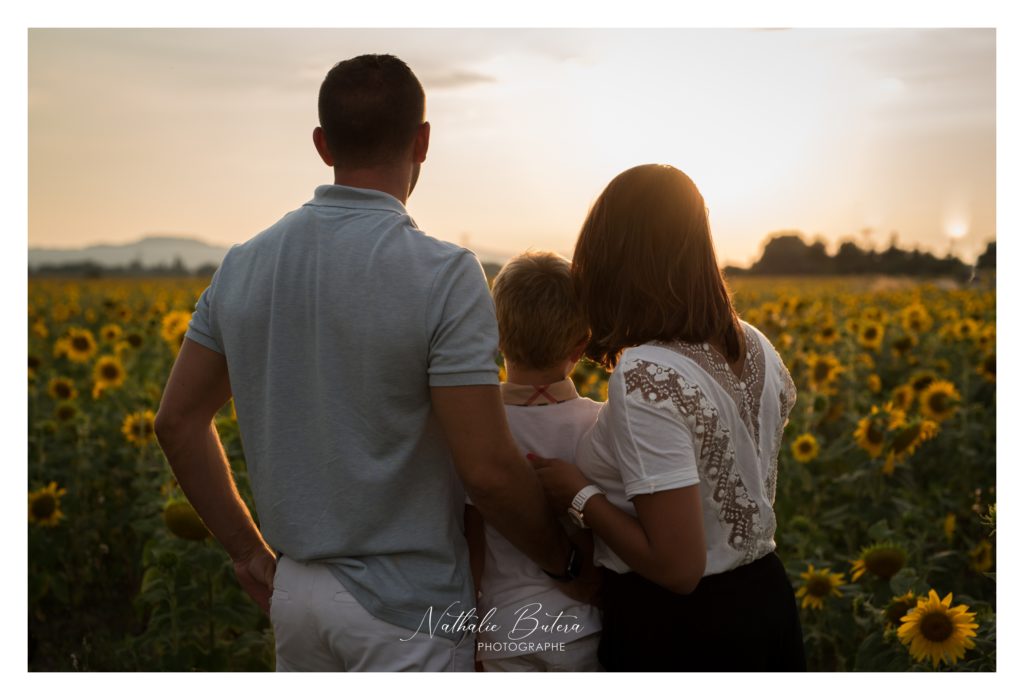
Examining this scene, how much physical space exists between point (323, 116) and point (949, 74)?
258 centimetres

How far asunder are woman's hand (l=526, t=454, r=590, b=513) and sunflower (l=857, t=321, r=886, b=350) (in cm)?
519

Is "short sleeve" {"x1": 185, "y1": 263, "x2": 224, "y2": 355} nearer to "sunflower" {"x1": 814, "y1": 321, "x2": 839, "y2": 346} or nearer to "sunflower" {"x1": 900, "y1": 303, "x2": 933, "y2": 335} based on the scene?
"sunflower" {"x1": 814, "y1": 321, "x2": 839, "y2": 346}

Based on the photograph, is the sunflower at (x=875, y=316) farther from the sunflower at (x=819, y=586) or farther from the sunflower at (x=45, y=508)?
the sunflower at (x=45, y=508)

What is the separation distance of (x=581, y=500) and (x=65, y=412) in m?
4.00

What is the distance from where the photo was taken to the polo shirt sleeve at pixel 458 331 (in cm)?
160

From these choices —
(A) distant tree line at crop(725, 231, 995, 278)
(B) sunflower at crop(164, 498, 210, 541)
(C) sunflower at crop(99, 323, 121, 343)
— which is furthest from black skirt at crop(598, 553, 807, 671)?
(C) sunflower at crop(99, 323, 121, 343)

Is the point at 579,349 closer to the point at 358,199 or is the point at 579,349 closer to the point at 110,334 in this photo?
the point at 358,199

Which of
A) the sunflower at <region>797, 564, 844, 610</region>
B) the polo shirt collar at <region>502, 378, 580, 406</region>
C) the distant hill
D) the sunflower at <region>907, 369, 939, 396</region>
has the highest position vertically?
the distant hill

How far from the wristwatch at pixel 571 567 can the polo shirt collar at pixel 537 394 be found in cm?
29

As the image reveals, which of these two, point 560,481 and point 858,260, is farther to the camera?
point 858,260

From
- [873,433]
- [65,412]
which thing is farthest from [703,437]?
[65,412]

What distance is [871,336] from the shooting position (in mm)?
6562

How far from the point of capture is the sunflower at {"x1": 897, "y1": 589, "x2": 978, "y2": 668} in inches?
96.1

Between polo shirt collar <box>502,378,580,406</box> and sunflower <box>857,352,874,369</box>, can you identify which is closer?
polo shirt collar <box>502,378,580,406</box>
